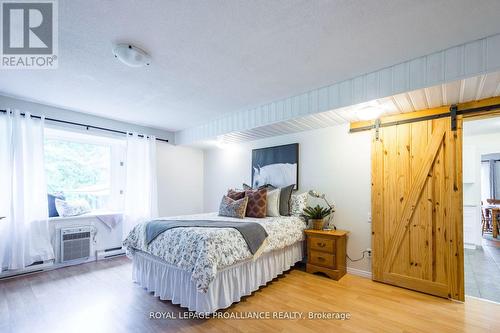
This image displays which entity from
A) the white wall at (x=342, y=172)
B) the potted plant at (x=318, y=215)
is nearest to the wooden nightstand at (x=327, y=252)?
the potted plant at (x=318, y=215)

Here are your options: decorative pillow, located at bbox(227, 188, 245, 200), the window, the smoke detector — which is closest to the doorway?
decorative pillow, located at bbox(227, 188, 245, 200)

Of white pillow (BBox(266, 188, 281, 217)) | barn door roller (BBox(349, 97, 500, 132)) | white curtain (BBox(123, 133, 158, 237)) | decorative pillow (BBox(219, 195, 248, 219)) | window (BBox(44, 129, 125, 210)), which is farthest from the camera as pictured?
white curtain (BBox(123, 133, 158, 237))

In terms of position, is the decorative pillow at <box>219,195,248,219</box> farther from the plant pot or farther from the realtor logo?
the realtor logo

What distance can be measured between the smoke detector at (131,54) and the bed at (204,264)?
5.44 ft

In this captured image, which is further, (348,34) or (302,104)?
(302,104)

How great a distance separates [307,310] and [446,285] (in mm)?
1553

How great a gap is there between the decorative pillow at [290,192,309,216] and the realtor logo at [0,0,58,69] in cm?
324

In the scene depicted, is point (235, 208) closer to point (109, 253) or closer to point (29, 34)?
point (109, 253)

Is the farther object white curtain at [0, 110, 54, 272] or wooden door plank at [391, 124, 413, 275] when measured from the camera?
white curtain at [0, 110, 54, 272]

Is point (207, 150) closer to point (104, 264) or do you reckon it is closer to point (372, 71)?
point (104, 264)

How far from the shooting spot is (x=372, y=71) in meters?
2.35

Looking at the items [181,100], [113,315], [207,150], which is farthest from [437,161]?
[207,150]

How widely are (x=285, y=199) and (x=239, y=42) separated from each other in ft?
7.62

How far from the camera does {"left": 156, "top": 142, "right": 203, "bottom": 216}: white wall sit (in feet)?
15.8
